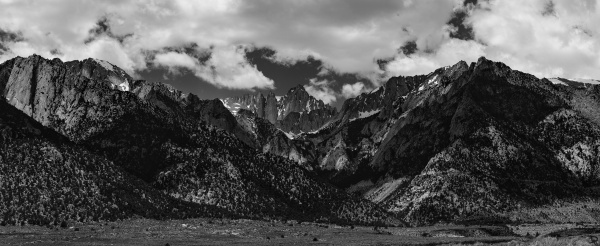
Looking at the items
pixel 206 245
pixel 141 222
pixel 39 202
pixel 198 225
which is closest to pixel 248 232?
pixel 198 225

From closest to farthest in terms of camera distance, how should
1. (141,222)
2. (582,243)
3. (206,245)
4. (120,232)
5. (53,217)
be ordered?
(582,243) < (206,245) < (120,232) < (53,217) < (141,222)

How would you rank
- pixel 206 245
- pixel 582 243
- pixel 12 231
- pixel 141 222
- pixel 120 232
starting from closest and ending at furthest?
1. pixel 582 243
2. pixel 206 245
3. pixel 12 231
4. pixel 120 232
5. pixel 141 222

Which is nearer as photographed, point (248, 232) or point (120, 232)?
point (120, 232)

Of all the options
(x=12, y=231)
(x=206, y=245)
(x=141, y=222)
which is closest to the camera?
(x=206, y=245)

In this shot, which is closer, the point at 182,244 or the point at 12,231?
the point at 182,244

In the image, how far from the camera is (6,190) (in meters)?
186

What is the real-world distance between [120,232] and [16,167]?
51.6 m

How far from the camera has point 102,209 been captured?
196625 millimetres

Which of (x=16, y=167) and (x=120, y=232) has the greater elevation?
(x=16, y=167)

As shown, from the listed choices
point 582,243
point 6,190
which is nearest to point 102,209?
point 6,190

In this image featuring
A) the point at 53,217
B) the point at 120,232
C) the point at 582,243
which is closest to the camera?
the point at 582,243

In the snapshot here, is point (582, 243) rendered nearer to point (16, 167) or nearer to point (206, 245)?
point (206, 245)

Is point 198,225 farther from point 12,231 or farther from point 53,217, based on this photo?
point 12,231

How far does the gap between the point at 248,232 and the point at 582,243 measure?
109587 mm
